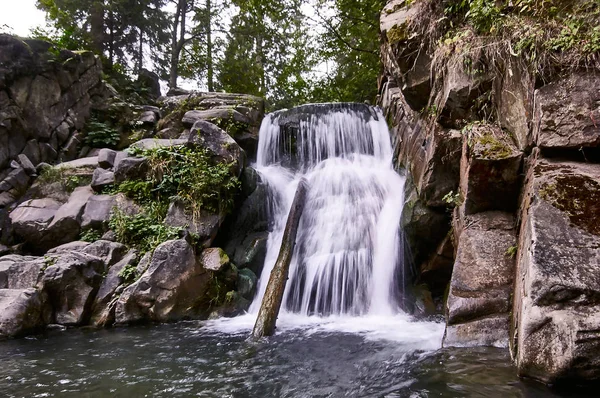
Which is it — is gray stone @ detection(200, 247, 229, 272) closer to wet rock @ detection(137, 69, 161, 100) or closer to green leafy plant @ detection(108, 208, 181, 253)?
green leafy plant @ detection(108, 208, 181, 253)

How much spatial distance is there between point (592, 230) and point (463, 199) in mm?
1934

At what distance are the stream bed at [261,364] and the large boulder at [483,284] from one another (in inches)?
10.6

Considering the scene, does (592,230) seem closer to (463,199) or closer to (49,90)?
(463,199)

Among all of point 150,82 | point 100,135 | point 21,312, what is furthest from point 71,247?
point 150,82

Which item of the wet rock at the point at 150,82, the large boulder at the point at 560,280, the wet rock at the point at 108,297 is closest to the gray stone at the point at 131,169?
the wet rock at the point at 108,297

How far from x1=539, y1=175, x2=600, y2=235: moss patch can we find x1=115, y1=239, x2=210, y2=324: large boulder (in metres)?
5.54

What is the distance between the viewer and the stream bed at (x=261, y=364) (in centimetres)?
328

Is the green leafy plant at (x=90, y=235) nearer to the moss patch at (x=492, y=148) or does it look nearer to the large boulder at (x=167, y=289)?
the large boulder at (x=167, y=289)

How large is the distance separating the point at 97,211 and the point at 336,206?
5.41m

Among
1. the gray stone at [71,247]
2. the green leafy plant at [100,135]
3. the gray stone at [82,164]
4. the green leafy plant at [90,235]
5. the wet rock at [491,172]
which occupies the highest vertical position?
the green leafy plant at [100,135]

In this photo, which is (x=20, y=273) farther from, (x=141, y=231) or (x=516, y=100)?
(x=516, y=100)

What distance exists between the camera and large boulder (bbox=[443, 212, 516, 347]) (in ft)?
13.1

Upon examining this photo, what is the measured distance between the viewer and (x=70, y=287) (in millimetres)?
A: 6184

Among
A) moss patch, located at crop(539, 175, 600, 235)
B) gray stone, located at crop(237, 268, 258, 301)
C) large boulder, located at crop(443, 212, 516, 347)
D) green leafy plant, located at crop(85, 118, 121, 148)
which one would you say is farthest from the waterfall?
green leafy plant, located at crop(85, 118, 121, 148)
